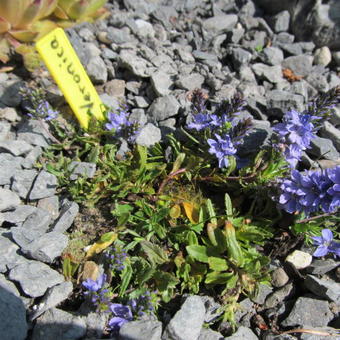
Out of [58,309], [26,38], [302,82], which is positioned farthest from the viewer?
[302,82]

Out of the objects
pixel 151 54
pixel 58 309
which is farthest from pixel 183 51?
pixel 58 309

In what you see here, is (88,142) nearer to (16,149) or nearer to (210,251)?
(16,149)

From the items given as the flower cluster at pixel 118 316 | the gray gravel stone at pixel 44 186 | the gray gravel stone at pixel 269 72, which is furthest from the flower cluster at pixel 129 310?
the gray gravel stone at pixel 269 72

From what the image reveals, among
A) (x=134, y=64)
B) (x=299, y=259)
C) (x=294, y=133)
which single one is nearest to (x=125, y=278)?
(x=299, y=259)

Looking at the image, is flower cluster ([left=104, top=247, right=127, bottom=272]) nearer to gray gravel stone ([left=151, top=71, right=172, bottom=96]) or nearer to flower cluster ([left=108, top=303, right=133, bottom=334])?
flower cluster ([left=108, top=303, right=133, bottom=334])

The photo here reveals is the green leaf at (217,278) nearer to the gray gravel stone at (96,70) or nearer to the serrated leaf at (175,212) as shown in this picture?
the serrated leaf at (175,212)
